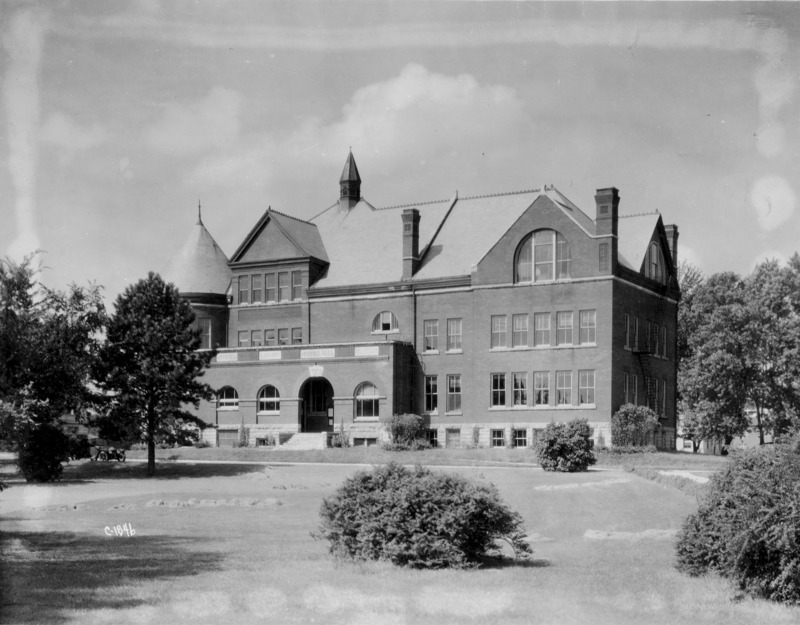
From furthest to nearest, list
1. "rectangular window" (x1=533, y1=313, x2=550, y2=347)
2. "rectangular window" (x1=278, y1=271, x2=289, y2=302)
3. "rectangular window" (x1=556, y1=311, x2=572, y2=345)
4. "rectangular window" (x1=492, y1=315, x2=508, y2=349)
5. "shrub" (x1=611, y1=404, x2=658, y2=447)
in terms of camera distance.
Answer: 1. "rectangular window" (x1=278, y1=271, x2=289, y2=302)
2. "rectangular window" (x1=492, y1=315, x2=508, y2=349)
3. "rectangular window" (x1=533, y1=313, x2=550, y2=347)
4. "rectangular window" (x1=556, y1=311, x2=572, y2=345)
5. "shrub" (x1=611, y1=404, x2=658, y2=447)

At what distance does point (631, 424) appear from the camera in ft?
166

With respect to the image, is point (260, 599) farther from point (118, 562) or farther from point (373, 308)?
point (373, 308)

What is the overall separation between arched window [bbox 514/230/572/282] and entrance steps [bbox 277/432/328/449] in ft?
45.0

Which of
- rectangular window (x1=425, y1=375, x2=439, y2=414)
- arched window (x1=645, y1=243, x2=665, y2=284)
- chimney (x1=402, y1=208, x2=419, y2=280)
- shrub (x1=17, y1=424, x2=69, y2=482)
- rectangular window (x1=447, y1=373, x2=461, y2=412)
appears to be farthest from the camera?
chimney (x1=402, y1=208, x2=419, y2=280)

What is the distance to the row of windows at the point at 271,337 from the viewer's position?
200 ft

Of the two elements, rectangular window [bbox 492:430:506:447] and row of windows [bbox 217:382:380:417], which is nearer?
rectangular window [bbox 492:430:506:447]

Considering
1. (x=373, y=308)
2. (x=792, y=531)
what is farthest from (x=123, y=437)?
(x=792, y=531)

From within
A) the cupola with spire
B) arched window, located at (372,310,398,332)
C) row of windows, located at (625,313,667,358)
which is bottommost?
row of windows, located at (625,313,667,358)

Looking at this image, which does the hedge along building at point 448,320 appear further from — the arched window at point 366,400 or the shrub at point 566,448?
the shrub at point 566,448

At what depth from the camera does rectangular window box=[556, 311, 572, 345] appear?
52.3 m

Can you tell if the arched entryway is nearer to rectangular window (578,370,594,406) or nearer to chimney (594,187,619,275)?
rectangular window (578,370,594,406)

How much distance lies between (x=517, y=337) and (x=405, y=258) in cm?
856

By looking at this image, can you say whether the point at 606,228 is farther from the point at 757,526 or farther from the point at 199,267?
the point at 757,526

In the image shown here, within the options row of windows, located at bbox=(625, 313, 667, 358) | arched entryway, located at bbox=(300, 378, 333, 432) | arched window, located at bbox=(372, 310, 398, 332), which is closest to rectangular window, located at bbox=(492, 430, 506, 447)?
row of windows, located at bbox=(625, 313, 667, 358)
